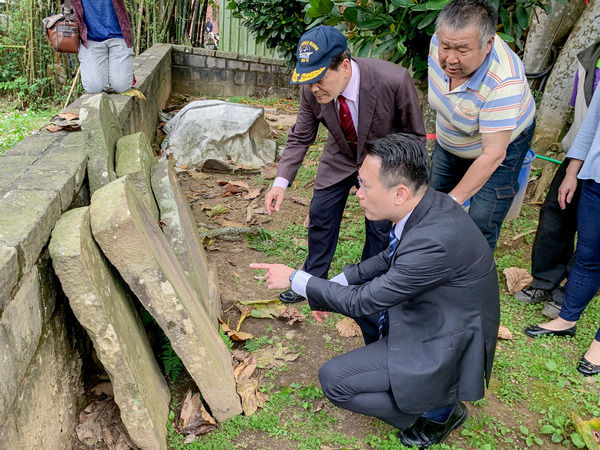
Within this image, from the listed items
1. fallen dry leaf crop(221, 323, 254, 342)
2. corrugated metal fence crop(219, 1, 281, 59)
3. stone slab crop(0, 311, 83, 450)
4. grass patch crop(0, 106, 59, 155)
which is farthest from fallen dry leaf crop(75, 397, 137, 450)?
corrugated metal fence crop(219, 1, 281, 59)

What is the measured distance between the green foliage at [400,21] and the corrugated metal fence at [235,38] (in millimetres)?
7215

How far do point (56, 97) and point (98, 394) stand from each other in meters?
6.43

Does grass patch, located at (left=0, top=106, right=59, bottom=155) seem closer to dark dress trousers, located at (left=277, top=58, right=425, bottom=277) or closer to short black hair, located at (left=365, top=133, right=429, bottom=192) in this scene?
dark dress trousers, located at (left=277, top=58, right=425, bottom=277)

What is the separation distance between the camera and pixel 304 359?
9.53 feet

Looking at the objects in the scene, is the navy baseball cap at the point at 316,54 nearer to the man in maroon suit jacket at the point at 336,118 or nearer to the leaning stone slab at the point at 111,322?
the man in maroon suit jacket at the point at 336,118

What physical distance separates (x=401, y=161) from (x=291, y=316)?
5.04 ft

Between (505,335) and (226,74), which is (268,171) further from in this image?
(226,74)

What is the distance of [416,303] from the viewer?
2.20 meters

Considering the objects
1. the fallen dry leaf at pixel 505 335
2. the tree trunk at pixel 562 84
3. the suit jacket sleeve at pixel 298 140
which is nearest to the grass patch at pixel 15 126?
the suit jacket sleeve at pixel 298 140

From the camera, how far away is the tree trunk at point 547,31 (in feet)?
16.1

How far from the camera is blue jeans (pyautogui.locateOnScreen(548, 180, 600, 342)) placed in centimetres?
289

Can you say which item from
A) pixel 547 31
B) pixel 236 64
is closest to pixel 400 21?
pixel 547 31

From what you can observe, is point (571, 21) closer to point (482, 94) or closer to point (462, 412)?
point (482, 94)

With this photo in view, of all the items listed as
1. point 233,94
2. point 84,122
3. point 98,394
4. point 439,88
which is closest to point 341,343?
point 98,394
